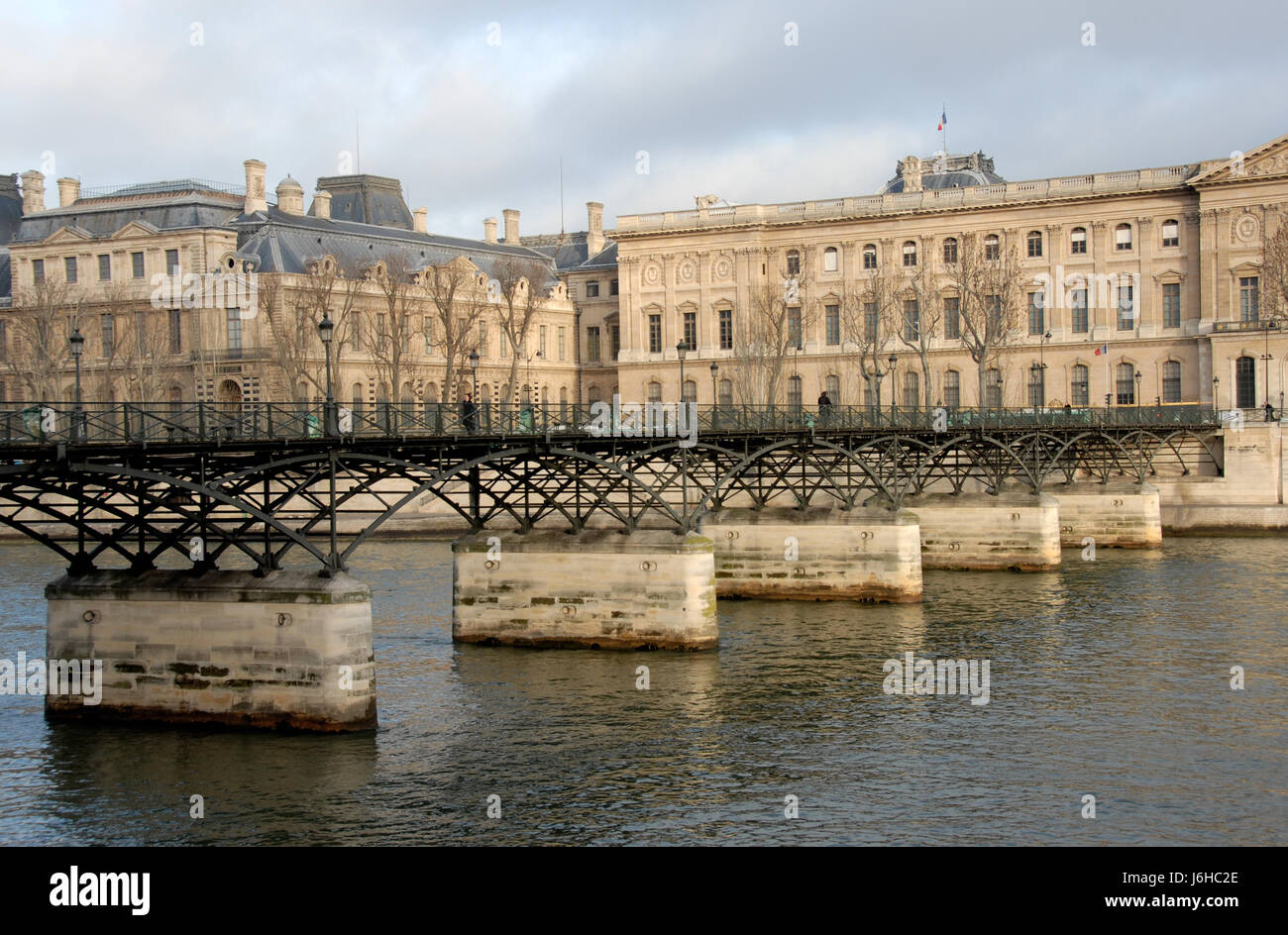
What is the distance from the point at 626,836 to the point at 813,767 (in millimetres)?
5030

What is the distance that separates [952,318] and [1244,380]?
19622 mm

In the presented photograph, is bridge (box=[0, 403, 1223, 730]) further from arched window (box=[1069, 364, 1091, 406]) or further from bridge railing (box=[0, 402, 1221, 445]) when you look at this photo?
arched window (box=[1069, 364, 1091, 406])

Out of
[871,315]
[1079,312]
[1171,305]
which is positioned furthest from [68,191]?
[1171,305]

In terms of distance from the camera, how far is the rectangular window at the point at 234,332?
8783 centimetres

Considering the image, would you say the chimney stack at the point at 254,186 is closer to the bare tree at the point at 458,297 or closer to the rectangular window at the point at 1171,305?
the bare tree at the point at 458,297

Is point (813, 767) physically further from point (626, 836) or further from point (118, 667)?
point (118, 667)

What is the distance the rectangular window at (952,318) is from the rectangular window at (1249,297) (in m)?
17.5

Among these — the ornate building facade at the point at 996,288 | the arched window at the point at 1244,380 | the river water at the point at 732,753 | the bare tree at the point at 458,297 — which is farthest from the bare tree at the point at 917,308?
the river water at the point at 732,753

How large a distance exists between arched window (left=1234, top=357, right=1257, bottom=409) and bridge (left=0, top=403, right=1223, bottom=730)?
2771 cm

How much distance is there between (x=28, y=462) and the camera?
25766mm

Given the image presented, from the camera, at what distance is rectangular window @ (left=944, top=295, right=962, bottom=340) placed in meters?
101

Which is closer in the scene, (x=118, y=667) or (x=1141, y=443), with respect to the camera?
(x=118, y=667)

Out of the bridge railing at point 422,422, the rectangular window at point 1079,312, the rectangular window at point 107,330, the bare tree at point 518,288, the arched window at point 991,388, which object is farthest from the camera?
the bare tree at point 518,288
